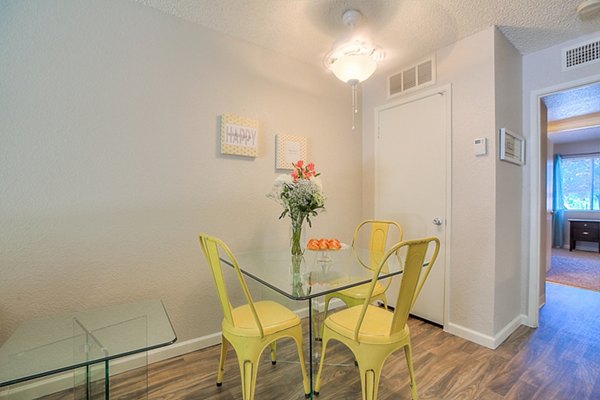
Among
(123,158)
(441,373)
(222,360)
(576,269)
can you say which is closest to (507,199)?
(441,373)

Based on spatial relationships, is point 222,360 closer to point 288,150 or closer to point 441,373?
point 441,373

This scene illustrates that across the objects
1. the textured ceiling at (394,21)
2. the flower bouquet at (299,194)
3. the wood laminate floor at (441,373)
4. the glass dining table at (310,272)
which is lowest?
the wood laminate floor at (441,373)

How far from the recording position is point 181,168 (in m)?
1.96

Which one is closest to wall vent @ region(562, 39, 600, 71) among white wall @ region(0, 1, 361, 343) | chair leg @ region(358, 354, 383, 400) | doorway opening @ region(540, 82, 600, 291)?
white wall @ region(0, 1, 361, 343)

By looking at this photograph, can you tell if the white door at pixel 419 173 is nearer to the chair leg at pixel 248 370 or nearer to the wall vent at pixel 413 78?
the wall vent at pixel 413 78

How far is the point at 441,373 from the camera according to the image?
5.75 ft

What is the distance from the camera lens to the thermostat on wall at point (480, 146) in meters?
2.08

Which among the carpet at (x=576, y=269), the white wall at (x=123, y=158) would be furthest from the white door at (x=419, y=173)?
the carpet at (x=576, y=269)

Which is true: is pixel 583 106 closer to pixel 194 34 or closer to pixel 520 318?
pixel 520 318

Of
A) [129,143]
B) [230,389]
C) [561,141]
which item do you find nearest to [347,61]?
[129,143]

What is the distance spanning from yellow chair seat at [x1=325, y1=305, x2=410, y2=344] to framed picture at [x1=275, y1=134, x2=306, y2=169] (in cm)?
135

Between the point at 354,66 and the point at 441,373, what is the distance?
2.04 meters

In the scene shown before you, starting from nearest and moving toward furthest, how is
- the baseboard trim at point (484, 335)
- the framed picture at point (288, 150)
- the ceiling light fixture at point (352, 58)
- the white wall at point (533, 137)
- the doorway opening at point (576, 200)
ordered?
the ceiling light fixture at point (352, 58) < the baseboard trim at point (484, 335) < the white wall at point (533, 137) < the framed picture at point (288, 150) < the doorway opening at point (576, 200)

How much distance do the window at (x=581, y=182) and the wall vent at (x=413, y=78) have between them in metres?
5.78
